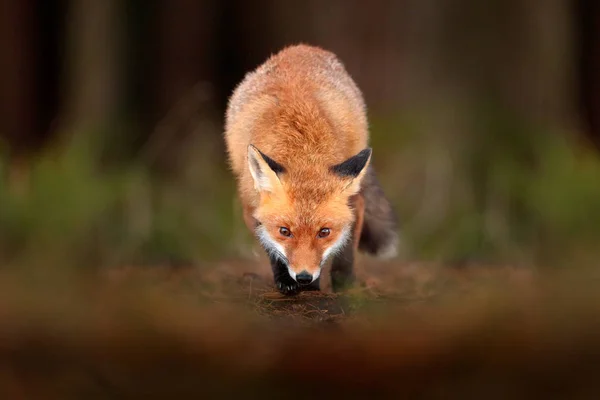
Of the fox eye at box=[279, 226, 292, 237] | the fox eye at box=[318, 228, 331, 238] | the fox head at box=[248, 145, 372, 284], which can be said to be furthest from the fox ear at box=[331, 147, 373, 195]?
the fox eye at box=[279, 226, 292, 237]

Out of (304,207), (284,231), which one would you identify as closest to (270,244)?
(284,231)

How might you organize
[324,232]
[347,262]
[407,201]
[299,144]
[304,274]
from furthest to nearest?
1. [407,201]
2. [347,262]
3. [299,144]
4. [324,232]
5. [304,274]

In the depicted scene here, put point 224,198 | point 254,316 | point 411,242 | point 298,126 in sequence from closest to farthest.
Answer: point 254,316
point 298,126
point 411,242
point 224,198

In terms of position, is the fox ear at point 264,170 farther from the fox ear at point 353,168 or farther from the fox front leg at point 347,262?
the fox front leg at point 347,262

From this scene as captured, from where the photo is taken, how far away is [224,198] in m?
7.13

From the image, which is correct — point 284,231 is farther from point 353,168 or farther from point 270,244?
point 353,168

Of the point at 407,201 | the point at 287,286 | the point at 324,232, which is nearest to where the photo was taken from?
the point at 324,232

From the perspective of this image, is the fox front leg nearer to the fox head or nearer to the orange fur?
the orange fur

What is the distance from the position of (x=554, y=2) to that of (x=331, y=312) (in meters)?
5.09

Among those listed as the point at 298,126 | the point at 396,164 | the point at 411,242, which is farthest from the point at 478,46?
the point at 298,126

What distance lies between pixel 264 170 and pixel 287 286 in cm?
73

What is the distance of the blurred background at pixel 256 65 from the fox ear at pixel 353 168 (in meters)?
1.95

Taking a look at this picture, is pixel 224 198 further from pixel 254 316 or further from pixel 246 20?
pixel 254 316

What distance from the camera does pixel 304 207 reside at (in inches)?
140
